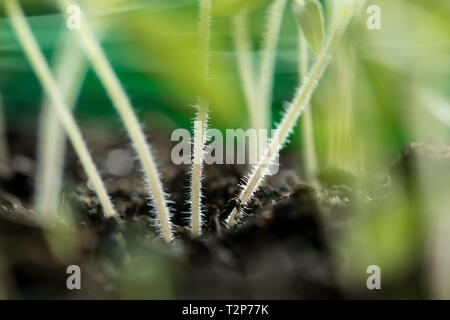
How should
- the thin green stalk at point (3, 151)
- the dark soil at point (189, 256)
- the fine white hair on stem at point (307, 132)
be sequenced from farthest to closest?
1. the thin green stalk at point (3, 151)
2. the fine white hair on stem at point (307, 132)
3. the dark soil at point (189, 256)

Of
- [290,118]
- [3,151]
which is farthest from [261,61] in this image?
[3,151]

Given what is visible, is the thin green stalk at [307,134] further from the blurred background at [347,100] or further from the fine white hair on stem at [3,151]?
the fine white hair on stem at [3,151]

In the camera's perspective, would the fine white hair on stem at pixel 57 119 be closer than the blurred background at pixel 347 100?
No

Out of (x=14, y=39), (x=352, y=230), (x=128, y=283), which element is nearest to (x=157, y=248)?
(x=128, y=283)

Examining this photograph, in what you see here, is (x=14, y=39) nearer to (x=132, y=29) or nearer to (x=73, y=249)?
(x=132, y=29)

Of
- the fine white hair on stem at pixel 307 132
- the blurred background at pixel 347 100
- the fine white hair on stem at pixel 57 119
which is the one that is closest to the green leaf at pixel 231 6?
the blurred background at pixel 347 100

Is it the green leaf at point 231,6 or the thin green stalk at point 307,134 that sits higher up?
the green leaf at point 231,6

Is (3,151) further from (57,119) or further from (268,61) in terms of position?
(268,61)

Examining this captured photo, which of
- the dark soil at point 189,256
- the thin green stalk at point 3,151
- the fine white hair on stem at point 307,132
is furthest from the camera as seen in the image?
the thin green stalk at point 3,151
